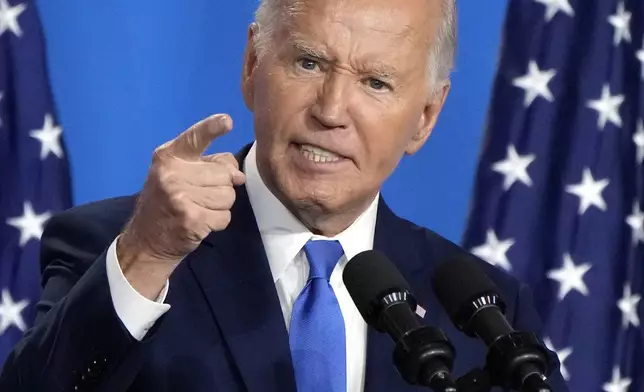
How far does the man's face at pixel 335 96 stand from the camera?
159 cm

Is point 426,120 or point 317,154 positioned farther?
point 426,120

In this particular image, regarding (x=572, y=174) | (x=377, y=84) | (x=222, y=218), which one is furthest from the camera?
(x=572, y=174)

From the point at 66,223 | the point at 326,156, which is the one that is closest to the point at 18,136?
the point at 66,223

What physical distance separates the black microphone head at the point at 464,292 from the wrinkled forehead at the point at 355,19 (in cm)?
51

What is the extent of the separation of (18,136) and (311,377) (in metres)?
1.03

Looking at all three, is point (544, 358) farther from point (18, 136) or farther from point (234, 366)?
point (18, 136)

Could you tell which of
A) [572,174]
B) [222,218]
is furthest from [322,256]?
[572,174]

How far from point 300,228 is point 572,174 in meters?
Result: 1.03

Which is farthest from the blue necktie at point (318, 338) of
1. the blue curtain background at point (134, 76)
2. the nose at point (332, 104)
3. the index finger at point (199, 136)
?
the blue curtain background at point (134, 76)

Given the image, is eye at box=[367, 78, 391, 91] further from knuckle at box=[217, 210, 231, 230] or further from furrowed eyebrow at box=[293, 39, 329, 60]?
knuckle at box=[217, 210, 231, 230]

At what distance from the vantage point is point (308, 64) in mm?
1644

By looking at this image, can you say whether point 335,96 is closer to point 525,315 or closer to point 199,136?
point 199,136

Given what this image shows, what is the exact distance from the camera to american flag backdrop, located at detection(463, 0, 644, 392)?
8.17 ft

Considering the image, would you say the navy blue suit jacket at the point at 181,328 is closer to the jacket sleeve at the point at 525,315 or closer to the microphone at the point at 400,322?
the jacket sleeve at the point at 525,315
